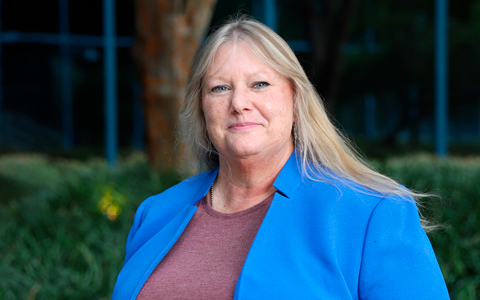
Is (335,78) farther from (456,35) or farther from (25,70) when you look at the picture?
(25,70)

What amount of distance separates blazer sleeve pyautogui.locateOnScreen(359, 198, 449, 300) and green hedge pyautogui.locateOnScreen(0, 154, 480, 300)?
4.86 ft

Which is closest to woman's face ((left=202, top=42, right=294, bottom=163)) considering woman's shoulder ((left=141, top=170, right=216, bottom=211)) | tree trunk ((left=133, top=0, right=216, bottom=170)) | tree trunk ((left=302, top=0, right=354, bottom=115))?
woman's shoulder ((left=141, top=170, right=216, bottom=211))

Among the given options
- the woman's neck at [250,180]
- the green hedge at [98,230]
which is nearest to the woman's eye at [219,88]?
the woman's neck at [250,180]

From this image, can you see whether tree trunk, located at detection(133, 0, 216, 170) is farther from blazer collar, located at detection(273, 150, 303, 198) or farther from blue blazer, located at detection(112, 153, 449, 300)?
blue blazer, located at detection(112, 153, 449, 300)

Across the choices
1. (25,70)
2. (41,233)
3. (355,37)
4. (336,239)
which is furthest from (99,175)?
(355,37)

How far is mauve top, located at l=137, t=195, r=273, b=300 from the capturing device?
1.87m

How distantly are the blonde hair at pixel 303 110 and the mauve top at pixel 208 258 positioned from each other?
234 millimetres

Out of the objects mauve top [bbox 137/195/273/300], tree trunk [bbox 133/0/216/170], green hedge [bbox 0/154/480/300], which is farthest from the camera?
tree trunk [bbox 133/0/216/170]

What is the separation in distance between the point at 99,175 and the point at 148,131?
752mm

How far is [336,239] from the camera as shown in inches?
67.1

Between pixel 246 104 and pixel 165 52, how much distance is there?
4.48 m

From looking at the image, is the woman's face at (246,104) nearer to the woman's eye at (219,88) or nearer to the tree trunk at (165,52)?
the woman's eye at (219,88)

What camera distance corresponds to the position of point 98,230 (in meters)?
4.94

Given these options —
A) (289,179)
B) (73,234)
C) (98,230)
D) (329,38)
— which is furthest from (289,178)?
(329,38)
